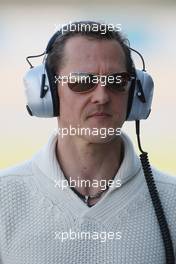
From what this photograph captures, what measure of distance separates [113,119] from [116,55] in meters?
0.21

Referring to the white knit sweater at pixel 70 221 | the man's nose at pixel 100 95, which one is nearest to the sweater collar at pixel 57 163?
the white knit sweater at pixel 70 221

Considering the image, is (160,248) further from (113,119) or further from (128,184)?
(113,119)

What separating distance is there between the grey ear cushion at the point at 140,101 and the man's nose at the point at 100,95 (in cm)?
16

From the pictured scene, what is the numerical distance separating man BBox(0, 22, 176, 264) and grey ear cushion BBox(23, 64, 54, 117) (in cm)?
4

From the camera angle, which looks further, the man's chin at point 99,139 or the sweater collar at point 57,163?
the sweater collar at point 57,163

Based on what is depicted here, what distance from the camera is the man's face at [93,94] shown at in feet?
6.28

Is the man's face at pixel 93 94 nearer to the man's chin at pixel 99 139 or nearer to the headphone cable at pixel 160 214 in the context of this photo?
the man's chin at pixel 99 139

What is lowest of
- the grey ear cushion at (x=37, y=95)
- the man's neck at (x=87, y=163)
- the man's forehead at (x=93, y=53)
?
the man's neck at (x=87, y=163)

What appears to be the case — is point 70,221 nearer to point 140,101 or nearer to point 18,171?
point 18,171

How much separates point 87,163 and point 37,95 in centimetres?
25

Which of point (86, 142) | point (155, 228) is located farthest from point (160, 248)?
point (86, 142)

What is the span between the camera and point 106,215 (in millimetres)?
2021

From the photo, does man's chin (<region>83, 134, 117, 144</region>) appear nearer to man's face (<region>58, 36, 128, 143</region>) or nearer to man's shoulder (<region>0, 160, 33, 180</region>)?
man's face (<region>58, 36, 128, 143</region>)

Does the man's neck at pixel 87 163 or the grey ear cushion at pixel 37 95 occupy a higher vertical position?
the grey ear cushion at pixel 37 95
